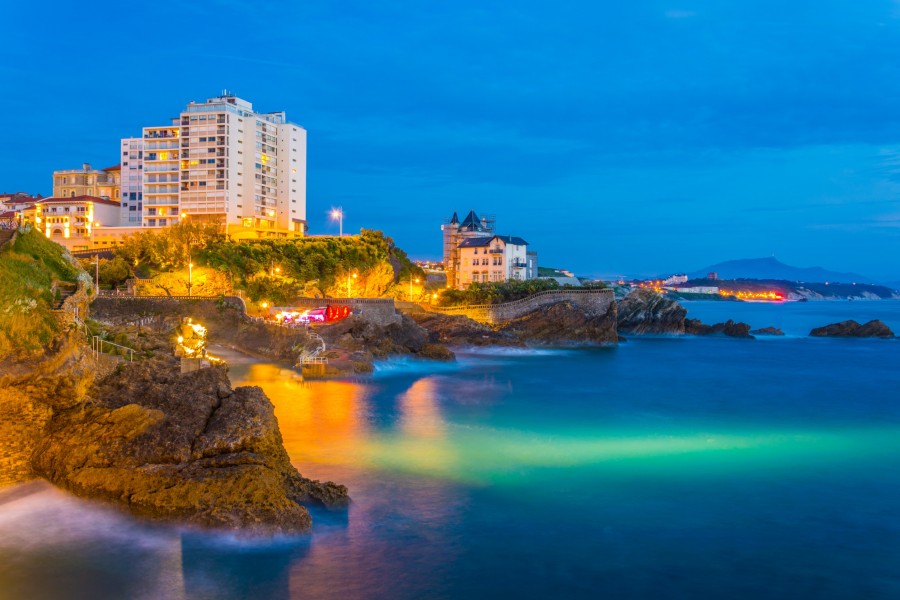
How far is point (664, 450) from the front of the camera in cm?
2380

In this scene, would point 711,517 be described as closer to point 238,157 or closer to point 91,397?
point 91,397

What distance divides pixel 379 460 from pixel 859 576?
12412mm

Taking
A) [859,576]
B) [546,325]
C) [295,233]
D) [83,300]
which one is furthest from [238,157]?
[859,576]

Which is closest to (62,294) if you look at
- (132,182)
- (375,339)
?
(375,339)

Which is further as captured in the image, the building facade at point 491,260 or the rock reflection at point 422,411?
the building facade at point 491,260

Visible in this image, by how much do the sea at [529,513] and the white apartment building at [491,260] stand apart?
5664 cm

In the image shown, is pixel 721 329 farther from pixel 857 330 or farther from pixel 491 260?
pixel 491 260

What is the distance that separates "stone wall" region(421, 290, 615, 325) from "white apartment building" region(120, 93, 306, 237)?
90.7 ft

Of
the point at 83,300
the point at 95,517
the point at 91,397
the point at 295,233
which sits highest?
the point at 295,233

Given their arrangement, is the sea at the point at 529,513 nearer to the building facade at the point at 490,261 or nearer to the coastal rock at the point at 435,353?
the coastal rock at the point at 435,353

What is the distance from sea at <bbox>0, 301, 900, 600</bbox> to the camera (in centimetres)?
A: 1284

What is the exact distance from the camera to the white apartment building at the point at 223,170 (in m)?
77.6

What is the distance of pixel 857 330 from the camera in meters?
77.2

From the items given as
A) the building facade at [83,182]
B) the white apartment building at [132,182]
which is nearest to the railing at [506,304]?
the white apartment building at [132,182]
